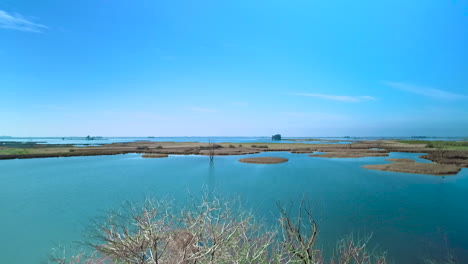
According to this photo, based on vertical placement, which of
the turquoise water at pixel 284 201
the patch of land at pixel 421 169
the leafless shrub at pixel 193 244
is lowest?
the turquoise water at pixel 284 201

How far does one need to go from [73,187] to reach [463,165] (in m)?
39.7

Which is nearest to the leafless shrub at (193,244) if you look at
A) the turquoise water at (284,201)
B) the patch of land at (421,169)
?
the turquoise water at (284,201)

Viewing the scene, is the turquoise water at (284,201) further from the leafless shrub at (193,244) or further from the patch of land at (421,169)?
the leafless shrub at (193,244)

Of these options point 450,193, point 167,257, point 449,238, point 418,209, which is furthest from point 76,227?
point 450,193

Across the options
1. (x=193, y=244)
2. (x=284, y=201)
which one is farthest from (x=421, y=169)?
(x=193, y=244)

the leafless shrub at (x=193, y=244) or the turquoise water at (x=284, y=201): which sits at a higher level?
the leafless shrub at (x=193, y=244)

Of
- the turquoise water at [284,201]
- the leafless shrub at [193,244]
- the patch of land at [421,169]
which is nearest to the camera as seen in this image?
the leafless shrub at [193,244]

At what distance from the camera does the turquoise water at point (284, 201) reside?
1032 cm

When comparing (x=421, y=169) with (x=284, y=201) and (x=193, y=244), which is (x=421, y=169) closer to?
(x=284, y=201)

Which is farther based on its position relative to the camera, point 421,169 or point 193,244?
point 421,169

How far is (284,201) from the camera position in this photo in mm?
15477

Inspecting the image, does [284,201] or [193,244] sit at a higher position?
[193,244]

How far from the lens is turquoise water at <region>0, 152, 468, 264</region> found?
10.3 m

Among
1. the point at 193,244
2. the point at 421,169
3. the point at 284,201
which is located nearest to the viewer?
the point at 193,244
